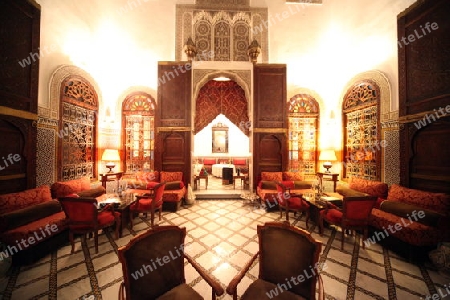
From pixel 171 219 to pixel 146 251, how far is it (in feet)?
10.6

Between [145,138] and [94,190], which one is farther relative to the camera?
[145,138]

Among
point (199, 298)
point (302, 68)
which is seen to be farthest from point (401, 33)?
point (199, 298)

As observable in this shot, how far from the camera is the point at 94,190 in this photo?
4.64 meters

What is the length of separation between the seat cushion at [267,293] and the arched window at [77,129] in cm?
539

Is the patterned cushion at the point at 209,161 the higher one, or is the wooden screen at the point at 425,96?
the wooden screen at the point at 425,96

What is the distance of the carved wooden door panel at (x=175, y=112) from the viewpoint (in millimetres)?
6027

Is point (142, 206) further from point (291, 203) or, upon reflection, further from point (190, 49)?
point (190, 49)

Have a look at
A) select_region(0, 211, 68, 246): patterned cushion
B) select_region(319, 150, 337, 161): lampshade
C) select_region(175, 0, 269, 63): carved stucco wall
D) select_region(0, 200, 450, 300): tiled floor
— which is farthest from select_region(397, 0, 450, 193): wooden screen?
select_region(0, 211, 68, 246): patterned cushion

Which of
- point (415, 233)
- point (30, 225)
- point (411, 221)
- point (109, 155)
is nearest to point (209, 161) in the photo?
point (109, 155)

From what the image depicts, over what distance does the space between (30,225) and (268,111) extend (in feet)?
20.9

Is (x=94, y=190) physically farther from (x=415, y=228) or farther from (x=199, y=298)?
(x=415, y=228)

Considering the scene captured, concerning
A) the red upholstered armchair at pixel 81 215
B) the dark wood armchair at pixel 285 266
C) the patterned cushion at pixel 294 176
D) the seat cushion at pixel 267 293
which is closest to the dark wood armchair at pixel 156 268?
the seat cushion at pixel 267 293

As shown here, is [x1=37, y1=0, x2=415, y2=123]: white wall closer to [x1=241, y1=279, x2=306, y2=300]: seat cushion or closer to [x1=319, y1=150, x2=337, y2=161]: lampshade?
[x1=319, y1=150, x2=337, y2=161]: lampshade

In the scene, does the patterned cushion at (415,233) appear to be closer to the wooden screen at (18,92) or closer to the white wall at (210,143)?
the wooden screen at (18,92)
